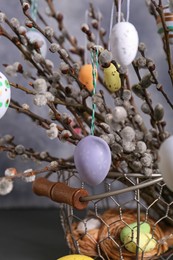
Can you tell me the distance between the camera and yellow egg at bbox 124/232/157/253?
372mm

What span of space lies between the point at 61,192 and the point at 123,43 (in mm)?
132

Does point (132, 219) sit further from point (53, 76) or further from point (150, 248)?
point (53, 76)

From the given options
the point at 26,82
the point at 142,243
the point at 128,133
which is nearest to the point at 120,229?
the point at 142,243

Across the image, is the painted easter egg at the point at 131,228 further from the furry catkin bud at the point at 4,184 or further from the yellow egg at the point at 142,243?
the furry catkin bud at the point at 4,184

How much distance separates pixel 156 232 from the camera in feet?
1.29

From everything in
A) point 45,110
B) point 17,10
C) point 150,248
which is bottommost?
point 150,248

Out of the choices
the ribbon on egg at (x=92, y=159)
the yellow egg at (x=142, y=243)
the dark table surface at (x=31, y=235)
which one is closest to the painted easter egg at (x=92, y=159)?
the ribbon on egg at (x=92, y=159)

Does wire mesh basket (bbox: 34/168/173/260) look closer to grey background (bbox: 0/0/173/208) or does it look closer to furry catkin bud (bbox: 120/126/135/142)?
furry catkin bud (bbox: 120/126/135/142)

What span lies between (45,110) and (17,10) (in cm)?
17

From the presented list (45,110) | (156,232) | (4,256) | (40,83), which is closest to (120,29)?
(40,83)

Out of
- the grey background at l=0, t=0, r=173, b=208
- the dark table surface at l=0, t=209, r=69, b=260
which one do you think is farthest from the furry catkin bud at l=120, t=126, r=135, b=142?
the grey background at l=0, t=0, r=173, b=208

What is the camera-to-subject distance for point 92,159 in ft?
0.93

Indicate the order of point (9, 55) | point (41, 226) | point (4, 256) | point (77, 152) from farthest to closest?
point (9, 55)
point (41, 226)
point (4, 256)
point (77, 152)

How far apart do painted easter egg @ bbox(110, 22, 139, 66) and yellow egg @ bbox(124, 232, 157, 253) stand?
155 mm
